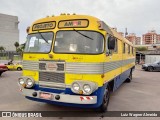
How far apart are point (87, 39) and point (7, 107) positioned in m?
3.70

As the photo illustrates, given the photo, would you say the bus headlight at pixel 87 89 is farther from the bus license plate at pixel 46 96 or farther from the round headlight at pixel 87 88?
the bus license plate at pixel 46 96

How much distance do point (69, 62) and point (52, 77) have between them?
0.66m

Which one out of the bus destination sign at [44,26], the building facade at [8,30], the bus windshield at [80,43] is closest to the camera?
the bus windshield at [80,43]

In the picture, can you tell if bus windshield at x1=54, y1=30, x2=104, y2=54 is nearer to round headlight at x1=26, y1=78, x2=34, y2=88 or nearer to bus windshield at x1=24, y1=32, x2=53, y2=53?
bus windshield at x1=24, y1=32, x2=53, y2=53

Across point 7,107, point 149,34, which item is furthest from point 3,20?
point 7,107

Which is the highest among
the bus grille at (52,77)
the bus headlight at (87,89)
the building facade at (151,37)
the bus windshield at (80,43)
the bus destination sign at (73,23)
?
the building facade at (151,37)

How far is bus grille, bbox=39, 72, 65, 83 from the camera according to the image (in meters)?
5.34

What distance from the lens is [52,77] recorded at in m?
5.46

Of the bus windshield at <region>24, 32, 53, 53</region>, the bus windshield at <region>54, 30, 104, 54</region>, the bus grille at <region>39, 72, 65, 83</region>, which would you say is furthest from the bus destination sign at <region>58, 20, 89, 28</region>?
the bus grille at <region>39, 72, 65, 83</region>

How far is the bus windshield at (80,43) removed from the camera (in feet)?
17.1

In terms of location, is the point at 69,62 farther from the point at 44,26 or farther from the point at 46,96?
the point at 44,26

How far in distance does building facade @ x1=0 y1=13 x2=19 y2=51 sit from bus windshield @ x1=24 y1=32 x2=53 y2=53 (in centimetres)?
11921

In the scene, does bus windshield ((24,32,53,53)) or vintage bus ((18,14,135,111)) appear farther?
bus windshield ((24,32,53,53))

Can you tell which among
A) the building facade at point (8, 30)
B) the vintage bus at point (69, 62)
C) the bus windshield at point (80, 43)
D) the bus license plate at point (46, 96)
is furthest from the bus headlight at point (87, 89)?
the building facade at point (8, 30)
